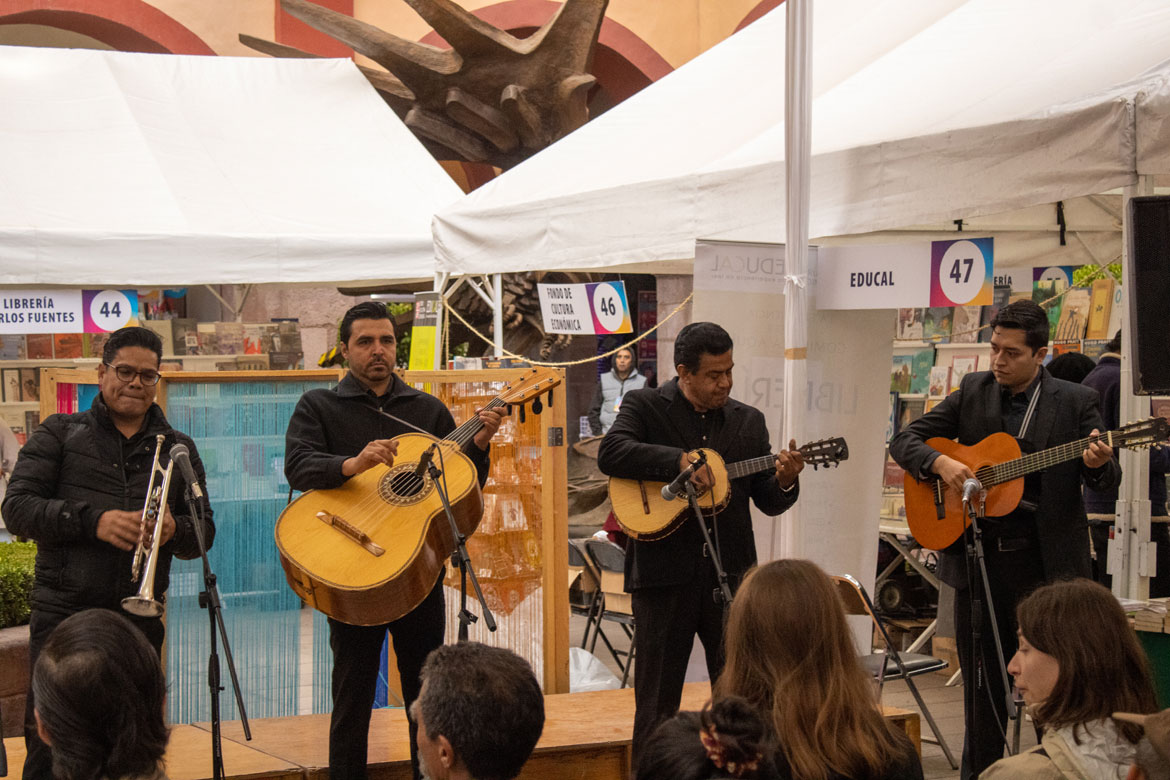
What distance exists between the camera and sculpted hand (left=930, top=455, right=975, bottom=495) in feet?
14.4

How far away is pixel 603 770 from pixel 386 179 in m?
6.32

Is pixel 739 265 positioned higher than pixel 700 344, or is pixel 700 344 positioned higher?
pixel 739 265

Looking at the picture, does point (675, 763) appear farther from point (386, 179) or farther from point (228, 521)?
point (386, 179)

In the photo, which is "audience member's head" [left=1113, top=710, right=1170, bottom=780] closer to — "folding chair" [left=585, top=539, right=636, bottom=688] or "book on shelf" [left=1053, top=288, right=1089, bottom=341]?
"folding chair" [left=585, top=539, right=636, bottom=688]

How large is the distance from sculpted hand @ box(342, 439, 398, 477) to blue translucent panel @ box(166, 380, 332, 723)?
171 centimetres

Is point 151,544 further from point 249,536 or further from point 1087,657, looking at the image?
point 1087,657

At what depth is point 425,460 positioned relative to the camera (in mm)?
4137

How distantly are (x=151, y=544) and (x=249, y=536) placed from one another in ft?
6.99

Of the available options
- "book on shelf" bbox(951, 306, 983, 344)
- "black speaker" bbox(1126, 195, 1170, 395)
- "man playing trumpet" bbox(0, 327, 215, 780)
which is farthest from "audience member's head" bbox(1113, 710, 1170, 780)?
"book on shelf" bbox(951, 306, 983, 344)

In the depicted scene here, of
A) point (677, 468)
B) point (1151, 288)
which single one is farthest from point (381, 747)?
point (1151, 288)

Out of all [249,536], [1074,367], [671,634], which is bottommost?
[671,634]

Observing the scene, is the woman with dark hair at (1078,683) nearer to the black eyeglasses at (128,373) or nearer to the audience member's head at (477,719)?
the audience member's head at (477,719)

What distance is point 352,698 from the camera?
4.26 m

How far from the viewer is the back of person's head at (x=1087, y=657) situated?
103 inches
